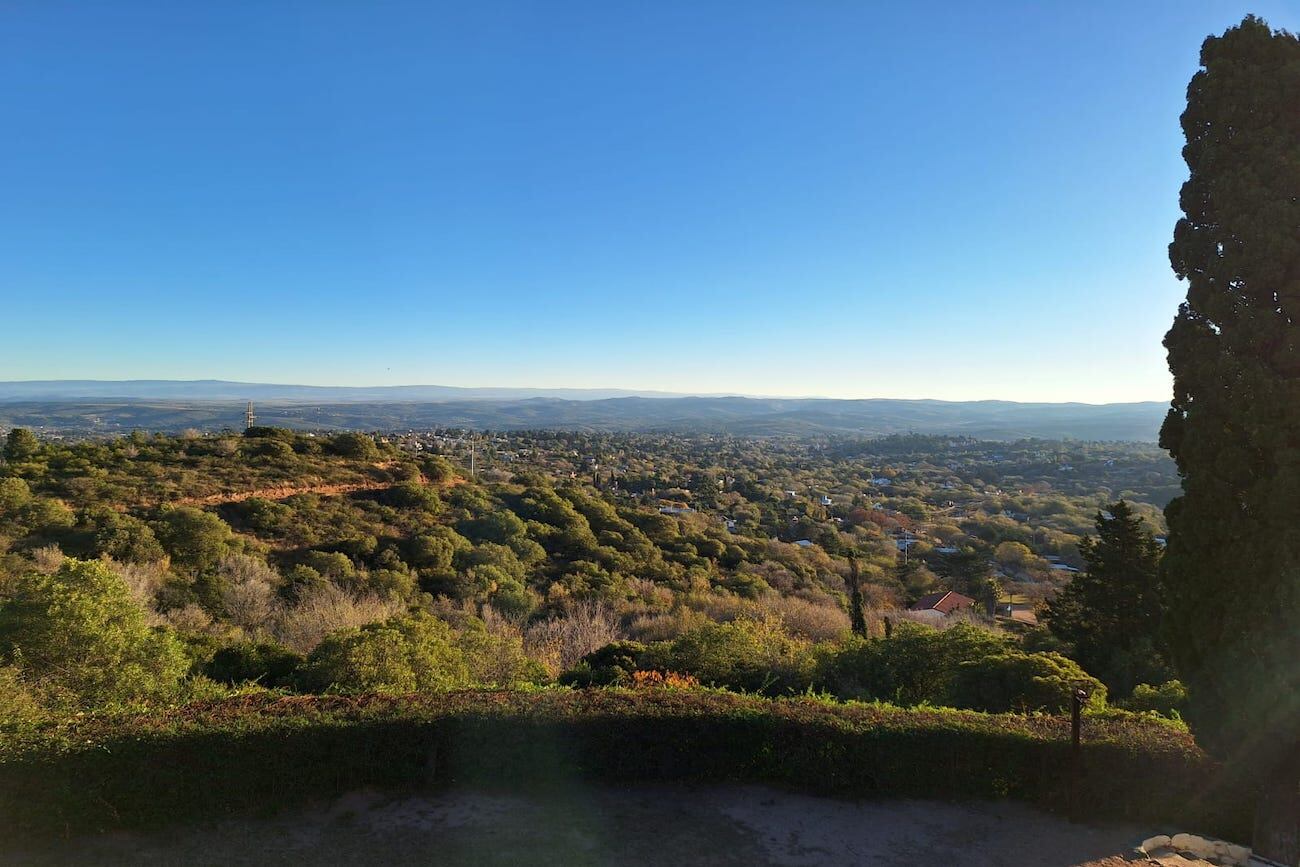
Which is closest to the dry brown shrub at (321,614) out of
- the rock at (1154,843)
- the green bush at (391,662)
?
the green bush at (391,662)

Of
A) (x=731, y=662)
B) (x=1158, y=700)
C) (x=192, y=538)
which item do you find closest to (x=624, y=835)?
(x=731, y=662)

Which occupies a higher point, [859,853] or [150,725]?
[150,725]

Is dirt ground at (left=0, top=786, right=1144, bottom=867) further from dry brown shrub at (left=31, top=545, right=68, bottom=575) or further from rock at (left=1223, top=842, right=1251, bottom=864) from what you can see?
dry brown shrub at (left=31, top=545, right=68, bottom=575)

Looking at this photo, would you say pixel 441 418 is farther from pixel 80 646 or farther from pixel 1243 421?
pixel 1243 421

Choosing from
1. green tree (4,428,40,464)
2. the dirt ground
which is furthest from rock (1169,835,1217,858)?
green tree (4,428,40,464)

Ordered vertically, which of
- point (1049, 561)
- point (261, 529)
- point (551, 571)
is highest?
point (261, 529)

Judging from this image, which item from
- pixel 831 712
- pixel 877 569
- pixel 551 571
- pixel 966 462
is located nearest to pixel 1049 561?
pixel 877 569

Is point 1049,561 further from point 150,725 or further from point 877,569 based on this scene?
point 150,725
